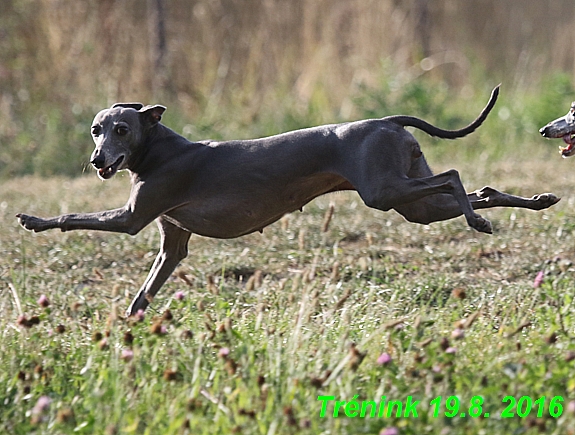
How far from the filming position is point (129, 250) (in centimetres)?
587

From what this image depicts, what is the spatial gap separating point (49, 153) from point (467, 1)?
18.9 feet

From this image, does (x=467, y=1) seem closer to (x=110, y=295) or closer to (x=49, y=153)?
(x=49, y=153)

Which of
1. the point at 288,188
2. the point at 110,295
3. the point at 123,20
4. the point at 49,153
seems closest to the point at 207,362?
the point at 288,188

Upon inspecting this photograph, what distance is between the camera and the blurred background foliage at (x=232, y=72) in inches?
391

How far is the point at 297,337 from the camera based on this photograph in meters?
3.37

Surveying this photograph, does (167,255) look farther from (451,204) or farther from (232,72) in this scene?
(232,72)

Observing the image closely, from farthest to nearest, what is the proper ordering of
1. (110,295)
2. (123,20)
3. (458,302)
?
(123,20) → (110,295) → (458,302)

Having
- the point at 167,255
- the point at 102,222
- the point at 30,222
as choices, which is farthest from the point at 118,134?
the point at 167,255

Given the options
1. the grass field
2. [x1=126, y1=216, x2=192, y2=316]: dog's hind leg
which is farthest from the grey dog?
the grass field

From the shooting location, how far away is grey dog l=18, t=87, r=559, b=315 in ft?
14.0

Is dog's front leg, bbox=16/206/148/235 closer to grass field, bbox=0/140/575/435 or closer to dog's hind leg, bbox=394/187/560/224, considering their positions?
grass field, bbox=0/140/575/435

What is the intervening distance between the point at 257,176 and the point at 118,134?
65 cm

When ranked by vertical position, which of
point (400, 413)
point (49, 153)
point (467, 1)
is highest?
point (467, 1)

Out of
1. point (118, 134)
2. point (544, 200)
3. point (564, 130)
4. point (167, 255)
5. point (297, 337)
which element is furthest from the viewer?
point (564, 130)
